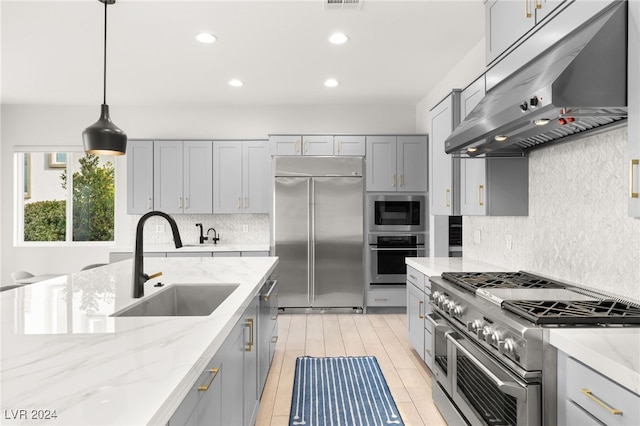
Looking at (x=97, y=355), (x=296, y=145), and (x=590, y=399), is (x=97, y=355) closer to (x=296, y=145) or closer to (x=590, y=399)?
(x=590, y=399)

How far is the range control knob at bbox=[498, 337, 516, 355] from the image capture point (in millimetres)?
1548

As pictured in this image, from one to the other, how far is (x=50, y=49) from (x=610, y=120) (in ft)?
14.6

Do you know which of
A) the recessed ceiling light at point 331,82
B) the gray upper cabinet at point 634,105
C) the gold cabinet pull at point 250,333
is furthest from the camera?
the recessed ceiling light at point 331,82

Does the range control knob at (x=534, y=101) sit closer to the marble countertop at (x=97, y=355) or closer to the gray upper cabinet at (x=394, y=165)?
the marble countertop at (x=97, y=355)

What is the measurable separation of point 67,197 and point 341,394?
5.10 meters

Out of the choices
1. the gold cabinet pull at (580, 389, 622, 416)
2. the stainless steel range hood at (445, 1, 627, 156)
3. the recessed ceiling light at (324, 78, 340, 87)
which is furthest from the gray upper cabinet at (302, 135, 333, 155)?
the gold cabinet pull at (580, 389, 622, 416)

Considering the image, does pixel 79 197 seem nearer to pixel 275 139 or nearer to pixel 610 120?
pixel 275 139

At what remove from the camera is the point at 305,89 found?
500 centimetres

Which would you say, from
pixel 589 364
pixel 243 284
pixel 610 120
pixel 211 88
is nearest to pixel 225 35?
pixel 211 88

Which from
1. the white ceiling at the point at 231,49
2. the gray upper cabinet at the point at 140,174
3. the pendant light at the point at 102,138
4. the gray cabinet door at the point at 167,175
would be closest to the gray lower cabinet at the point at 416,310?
the white ceiling at the point at 231,49

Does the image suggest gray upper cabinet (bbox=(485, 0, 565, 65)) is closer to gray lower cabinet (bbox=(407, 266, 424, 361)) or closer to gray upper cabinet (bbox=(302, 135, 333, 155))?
gray lower cabinet (bbox=(407, 266, 424, 361))

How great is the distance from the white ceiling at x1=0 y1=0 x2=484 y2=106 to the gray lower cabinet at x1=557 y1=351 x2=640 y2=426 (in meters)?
2.63

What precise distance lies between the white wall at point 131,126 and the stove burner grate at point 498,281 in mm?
3599

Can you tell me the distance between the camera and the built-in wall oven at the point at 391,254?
5160mm
